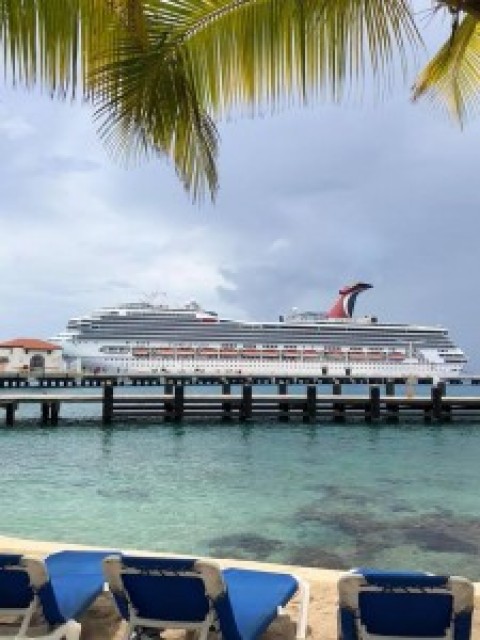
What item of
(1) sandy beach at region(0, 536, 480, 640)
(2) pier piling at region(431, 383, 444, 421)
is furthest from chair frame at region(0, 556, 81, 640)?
(2) pier piling at region(431, 383, 444, 421)

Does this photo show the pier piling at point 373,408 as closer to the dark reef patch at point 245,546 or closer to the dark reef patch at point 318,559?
the dark reef patch at point 245,546

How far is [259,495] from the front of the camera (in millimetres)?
12656

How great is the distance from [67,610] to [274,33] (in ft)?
→ 10.3

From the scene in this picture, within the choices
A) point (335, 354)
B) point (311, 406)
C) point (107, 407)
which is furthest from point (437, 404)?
point (335, 354)

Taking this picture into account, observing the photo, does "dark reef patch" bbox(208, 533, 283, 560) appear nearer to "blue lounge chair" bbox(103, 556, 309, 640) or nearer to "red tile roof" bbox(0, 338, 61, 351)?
"blue lounge chair" bbox(103, 556, 309, 640)

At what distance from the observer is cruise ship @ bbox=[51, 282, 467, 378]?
71688 millimetres

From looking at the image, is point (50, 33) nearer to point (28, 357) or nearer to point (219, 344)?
point (28, 357)

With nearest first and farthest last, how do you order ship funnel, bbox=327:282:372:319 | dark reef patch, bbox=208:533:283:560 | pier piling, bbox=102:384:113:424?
dark reef patch, bbox=208:533:283:560 < pier piling, bbox=102:384:113:424 < ship funnel, bbox=327:282:372:319

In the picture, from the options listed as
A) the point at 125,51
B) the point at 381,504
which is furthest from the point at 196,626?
the point at 381,504

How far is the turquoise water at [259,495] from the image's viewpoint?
8844mm

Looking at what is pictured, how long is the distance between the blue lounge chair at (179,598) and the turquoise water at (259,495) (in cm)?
517

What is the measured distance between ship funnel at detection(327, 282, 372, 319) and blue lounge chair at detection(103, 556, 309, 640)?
84.4 metres

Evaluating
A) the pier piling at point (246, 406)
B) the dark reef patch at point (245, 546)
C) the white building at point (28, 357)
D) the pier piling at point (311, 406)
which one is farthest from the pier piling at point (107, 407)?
the white building at point (28, 357)

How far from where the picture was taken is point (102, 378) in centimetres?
5722
